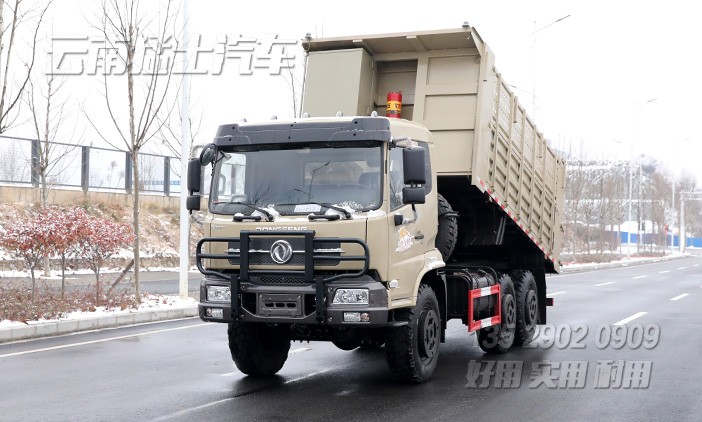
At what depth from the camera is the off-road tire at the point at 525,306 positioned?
11.9 m

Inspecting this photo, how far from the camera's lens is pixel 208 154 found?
8531 mm

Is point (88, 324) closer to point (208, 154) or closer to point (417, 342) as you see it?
point (208, 154)

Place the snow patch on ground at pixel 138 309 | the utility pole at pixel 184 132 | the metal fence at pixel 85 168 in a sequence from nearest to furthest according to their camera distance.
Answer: the snow patch on ground at pixel 138 309, the utility pole at pixel 184 132, the metal fence at pixel 85 168

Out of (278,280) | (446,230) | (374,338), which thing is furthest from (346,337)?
(446,230)

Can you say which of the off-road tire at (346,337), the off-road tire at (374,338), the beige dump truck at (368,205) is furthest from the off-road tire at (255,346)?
the off-road tire at (374,338)

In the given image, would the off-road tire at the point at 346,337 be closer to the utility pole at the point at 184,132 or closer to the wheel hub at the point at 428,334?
the wheel hub at the point at 428,334

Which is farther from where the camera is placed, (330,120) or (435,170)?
(435,170)

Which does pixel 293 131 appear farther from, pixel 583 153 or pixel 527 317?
pixel 583 153

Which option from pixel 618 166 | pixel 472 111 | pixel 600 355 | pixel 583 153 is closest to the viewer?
pixel 472 111

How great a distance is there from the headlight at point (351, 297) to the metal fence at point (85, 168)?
19.6 metres

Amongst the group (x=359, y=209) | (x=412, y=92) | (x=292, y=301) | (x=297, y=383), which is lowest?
(x=297, y=383)

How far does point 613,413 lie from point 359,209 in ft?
9.62

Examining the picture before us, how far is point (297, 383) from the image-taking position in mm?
8906

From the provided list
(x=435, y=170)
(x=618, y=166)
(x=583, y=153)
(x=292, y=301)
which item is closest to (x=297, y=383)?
(x=292, y=301)
